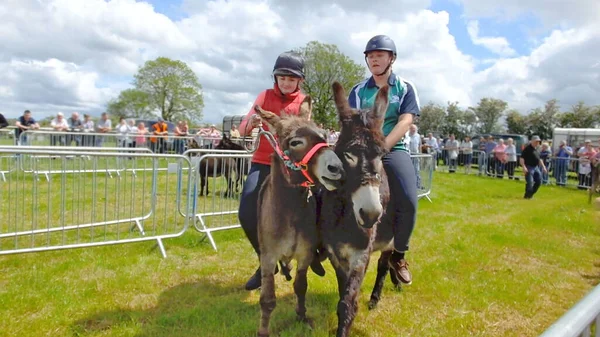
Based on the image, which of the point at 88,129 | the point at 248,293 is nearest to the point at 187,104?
the point at 88,129

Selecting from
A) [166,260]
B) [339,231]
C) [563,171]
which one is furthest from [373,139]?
[563,171]

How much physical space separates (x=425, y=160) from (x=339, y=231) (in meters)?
9.66

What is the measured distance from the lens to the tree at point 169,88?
191ft

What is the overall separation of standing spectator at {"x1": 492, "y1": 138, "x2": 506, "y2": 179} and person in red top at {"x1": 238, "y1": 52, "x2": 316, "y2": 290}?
20.2m

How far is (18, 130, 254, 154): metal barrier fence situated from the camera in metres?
13.7

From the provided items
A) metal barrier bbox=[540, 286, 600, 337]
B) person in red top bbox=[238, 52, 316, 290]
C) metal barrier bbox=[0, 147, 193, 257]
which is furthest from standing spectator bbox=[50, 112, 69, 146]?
metal barrier bbox=[540, 286, 600, 337]

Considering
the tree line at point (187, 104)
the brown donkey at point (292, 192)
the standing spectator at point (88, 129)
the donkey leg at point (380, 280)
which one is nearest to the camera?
the brown donkey at point (292, 192)

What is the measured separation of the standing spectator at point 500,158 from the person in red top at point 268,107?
2020 centimetres

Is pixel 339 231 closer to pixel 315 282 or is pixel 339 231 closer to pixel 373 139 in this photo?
pixel 373 139

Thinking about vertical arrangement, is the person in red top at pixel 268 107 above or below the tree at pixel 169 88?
below

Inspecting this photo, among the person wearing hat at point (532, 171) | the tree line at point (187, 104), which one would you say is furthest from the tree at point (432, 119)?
the person wearing hat at point (532, 171)

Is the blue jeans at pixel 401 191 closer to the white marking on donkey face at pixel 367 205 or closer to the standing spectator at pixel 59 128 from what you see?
the white marking on donkey face at pixel 367 205

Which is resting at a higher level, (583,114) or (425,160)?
(583,114)

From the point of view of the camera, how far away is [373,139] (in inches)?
98.0
